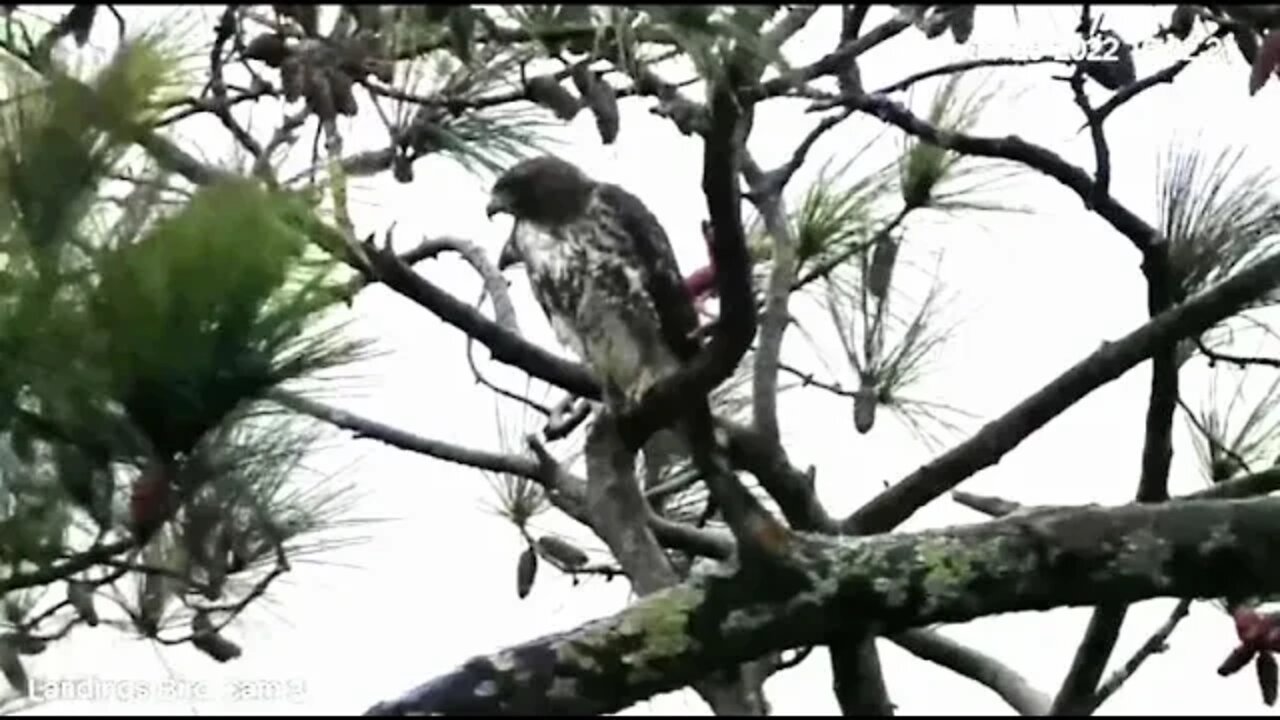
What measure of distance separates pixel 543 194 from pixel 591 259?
0.18 feet

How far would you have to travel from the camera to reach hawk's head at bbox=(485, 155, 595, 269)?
1283 millimetres

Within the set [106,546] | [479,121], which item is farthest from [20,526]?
[479,121]

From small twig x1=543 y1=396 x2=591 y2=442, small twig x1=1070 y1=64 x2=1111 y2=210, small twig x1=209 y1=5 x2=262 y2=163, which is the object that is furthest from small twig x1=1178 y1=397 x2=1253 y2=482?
small twig x1=209 y1=5 x2=262 y2=163

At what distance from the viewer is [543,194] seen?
1.29 metres

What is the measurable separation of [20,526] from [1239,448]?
30.4 inches

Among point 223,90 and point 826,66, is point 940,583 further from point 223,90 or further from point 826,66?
point 223,90

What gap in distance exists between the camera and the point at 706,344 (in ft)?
3.00

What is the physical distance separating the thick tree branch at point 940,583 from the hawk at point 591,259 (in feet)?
1.24

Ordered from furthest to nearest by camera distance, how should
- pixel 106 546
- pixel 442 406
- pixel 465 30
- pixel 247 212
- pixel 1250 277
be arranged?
pixel 442 406
pixel 1250 277
pixel 106 546
pixel 247 212
pixel 465 30

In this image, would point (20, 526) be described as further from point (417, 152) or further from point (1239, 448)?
point (1239, 448)

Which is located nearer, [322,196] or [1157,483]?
[322,196]

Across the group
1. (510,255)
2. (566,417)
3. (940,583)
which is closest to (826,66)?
(940,583)

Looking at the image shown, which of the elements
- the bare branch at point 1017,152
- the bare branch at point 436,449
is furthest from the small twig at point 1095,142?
the bare branch at point 436,449

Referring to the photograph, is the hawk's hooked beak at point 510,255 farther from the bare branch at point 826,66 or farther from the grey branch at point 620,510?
the bare branch at point 826,66
